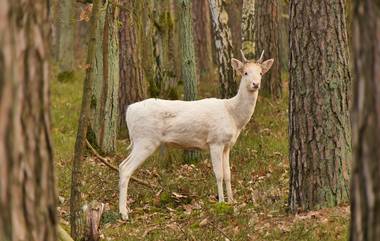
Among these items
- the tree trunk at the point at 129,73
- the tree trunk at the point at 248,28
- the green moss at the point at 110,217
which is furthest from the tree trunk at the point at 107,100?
the green moss at the point at 110,217

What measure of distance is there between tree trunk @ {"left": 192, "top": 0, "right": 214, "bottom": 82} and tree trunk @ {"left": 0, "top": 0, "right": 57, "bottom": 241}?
1919 centimetres

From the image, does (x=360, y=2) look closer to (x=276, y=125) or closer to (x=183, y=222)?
(x=183, y=222)

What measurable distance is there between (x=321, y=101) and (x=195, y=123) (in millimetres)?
3590

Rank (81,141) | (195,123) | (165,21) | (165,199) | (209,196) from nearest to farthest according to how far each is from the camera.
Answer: (81,141) → (165,199) → (209,196) → (195,123) → (165,21)

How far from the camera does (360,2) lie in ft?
13.4

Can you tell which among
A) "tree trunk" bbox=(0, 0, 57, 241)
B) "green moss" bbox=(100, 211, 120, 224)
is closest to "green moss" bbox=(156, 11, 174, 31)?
"green moss" bbox=(100, 211, 120, 224)

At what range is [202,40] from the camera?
24.8 m

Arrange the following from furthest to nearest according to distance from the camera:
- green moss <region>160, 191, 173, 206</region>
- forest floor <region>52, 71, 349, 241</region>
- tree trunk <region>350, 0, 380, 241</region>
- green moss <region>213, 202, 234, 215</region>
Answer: green moss <region>160, 191, 173, 206</region> → green moss <region>213, 202, 234, 215</region> → forest floor <region>52, 71, 349, 241</region> → tree trunk <region>350, 0, 380, 241</region>

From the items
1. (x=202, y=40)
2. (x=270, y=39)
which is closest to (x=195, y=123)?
(x=270, y=39)

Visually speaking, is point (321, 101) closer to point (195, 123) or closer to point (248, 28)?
point (195, 123)

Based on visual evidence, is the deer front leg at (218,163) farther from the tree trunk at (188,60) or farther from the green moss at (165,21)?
the green moss at (165,21)

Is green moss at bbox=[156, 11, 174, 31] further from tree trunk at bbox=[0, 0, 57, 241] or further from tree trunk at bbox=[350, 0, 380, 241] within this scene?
tree trunk at bbox=[350, 0, 380, 241]

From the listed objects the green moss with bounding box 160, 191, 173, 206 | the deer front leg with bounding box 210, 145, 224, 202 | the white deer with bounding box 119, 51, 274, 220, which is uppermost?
the white deer with bounding box 119, 51, 274, 220

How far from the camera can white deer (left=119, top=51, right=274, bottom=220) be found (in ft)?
40.6
